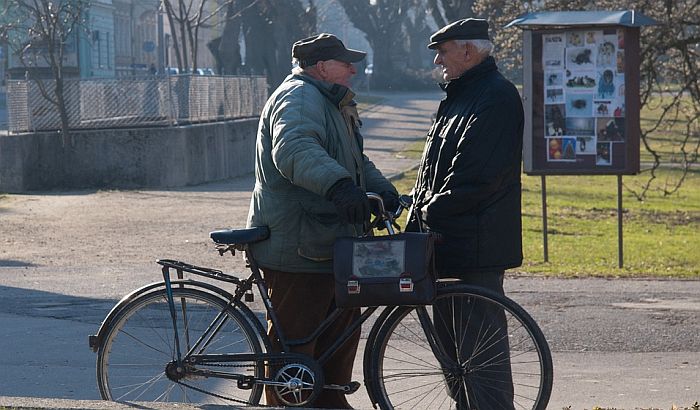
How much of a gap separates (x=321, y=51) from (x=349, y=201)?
76 cm

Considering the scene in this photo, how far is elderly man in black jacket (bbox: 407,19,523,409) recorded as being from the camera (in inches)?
196

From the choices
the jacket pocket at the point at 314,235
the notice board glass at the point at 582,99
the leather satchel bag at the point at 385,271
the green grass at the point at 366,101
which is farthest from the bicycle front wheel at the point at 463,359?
the green grass at the point at 366,101

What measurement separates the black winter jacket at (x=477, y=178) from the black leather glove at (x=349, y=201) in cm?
48

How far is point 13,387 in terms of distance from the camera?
6398 mm

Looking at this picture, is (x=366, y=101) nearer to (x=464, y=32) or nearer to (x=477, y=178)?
(x=464, y=32)

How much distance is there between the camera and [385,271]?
191 inches

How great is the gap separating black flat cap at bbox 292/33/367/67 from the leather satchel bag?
2.55ft

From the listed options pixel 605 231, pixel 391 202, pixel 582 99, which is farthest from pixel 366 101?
pixel 391 202

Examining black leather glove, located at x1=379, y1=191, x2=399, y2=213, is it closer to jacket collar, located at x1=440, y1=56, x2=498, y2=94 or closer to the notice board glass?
jacket collar, located at x1=440, y1=56, x2=498, y2=94

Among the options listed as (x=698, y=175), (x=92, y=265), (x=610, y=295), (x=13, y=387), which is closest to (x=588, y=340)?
(x=610, y=295)

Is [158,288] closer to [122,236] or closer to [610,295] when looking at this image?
[610,295]

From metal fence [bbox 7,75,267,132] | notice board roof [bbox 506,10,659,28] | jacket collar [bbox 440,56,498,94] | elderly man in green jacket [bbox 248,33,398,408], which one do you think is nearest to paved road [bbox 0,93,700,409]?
elderly man in green jacket [bbox 248,33,398,408]

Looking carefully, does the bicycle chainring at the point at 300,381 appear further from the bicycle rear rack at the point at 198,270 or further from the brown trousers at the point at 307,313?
the bicycle rear rack at the point at 198,270

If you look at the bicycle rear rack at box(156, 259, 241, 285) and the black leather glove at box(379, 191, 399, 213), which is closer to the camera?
the bicycle rear rack at box(156, 259, 241, 285)
